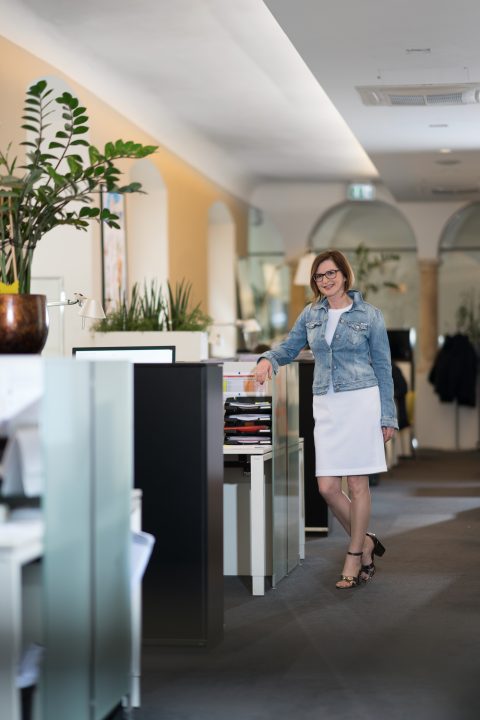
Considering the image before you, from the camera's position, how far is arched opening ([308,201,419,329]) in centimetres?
1508

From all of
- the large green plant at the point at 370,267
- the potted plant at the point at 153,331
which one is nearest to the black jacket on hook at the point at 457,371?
the large green plant at the point at 370,267

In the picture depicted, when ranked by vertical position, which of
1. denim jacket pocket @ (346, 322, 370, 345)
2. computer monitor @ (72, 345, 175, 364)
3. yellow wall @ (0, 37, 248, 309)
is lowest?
computer monitor @ (72, 345, 175, 364)

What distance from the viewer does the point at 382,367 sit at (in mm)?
5648

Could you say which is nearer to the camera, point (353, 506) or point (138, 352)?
point (353, 506)

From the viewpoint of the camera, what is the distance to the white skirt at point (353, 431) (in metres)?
5.60

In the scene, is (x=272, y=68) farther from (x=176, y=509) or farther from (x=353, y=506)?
(x=176, y=509)

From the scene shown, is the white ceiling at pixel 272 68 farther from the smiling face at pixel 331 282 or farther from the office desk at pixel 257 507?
the office desk at pixel 257 507

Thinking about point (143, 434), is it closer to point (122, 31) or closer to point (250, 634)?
point (250, 634)

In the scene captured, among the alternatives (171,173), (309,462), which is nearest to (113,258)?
(171,173)

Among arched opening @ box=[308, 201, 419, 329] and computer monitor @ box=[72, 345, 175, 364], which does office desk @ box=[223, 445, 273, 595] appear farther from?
arched opening @ box=[308, 201, 419, 329]

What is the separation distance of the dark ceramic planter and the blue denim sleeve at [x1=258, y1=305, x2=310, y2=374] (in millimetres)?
2099

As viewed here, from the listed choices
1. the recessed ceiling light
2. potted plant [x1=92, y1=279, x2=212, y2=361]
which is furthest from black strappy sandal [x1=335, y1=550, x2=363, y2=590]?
the recessed ceiling light

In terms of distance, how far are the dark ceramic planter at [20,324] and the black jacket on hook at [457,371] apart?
11.1 metres

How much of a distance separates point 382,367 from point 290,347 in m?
0.47
